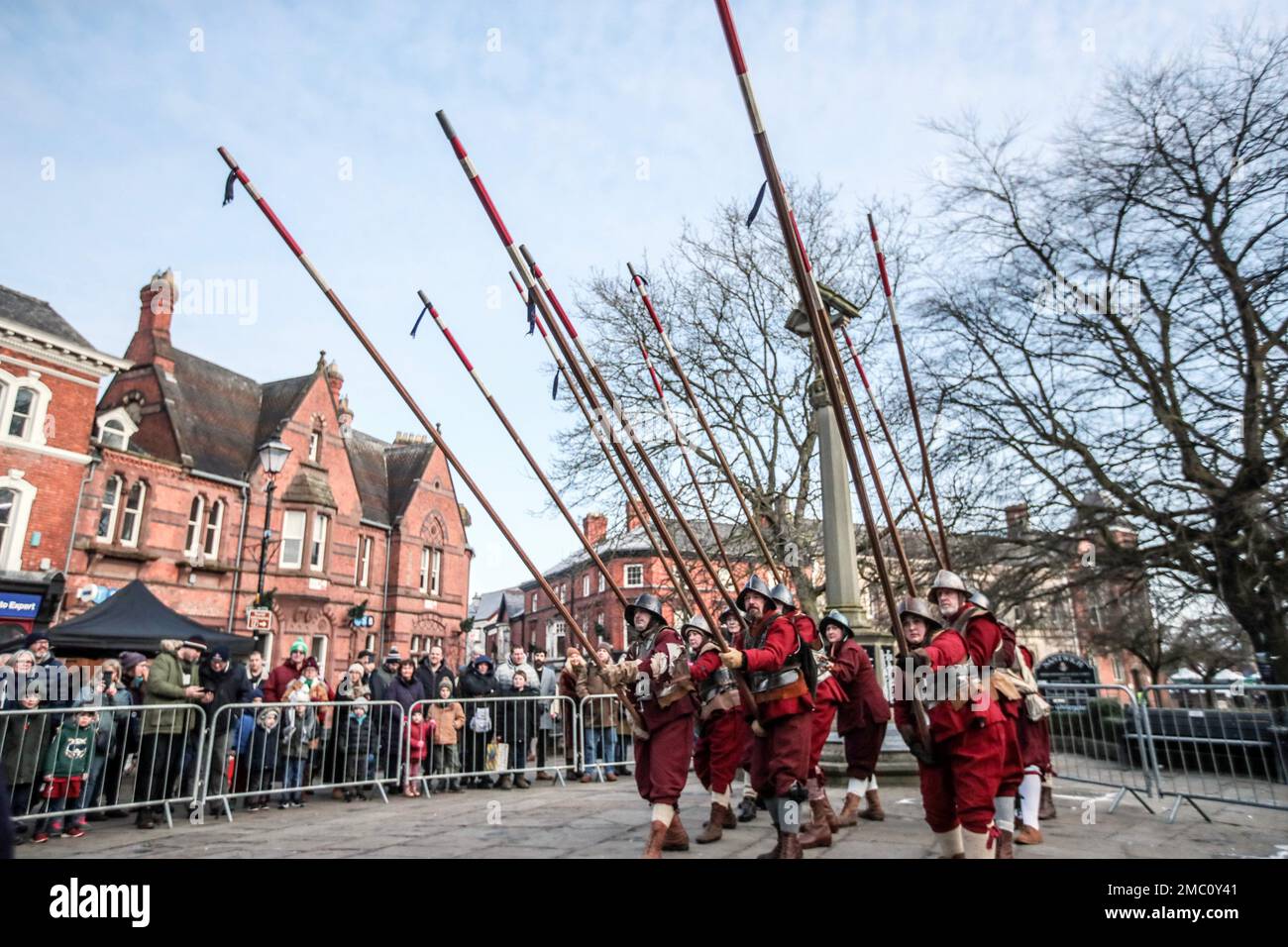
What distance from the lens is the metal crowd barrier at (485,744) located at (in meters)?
10.3

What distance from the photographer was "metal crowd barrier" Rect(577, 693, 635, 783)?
11.4 metres

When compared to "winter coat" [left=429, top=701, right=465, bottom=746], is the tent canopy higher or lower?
higher

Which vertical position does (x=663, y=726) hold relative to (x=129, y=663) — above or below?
below

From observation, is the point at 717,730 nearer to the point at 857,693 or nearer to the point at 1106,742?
the point at 857,693

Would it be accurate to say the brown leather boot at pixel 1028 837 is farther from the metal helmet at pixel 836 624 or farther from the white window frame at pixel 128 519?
the white window frame at pixel 128 519

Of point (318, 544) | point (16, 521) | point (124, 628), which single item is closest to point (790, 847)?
point (124, 628)

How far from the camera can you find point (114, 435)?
75.5 ft

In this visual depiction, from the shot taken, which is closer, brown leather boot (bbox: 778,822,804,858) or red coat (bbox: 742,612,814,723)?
brown leather boot (bbox: 778,822,804,858)

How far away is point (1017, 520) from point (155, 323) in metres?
27.1

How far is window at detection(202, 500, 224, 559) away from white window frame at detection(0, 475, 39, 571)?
18.5 ft

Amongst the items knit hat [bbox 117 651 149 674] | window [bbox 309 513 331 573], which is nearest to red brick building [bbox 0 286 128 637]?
window [bbox 309 513 331 573]

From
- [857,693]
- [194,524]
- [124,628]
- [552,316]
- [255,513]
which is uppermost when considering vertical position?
[255,513]

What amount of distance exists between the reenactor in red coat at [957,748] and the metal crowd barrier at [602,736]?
22.6 ft

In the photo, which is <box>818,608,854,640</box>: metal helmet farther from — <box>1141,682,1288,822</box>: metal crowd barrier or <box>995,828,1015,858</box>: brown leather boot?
<box>1141,682,1288,822</box>: metal crowd barrier
